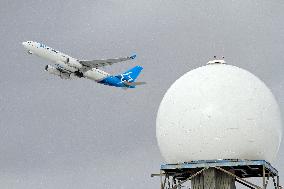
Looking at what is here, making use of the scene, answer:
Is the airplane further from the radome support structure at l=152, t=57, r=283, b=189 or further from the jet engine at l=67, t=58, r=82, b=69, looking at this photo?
the radome support structure at l=152, t=57, r=283, b=189

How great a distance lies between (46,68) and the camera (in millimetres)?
104062

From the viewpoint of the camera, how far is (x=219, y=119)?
39.6 metres

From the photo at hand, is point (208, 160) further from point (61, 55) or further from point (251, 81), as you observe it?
point (61, 55)

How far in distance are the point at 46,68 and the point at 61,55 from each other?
3.73 metres

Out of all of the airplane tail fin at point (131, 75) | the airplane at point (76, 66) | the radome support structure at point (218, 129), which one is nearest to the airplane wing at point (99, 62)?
the airplane at point (76, 66)

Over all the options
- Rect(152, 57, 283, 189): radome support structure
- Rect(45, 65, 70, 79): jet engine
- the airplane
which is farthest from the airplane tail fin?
Rect(152, 57, 283, 189): radome support structure

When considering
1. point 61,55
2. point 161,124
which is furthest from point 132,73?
point 161,124

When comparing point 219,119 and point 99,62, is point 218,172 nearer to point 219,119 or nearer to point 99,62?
point 219,119

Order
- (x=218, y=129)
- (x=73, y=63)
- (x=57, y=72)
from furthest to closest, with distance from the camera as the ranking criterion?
(x=57, y=72) < (x=73, y=63) < (x=218, y=129)

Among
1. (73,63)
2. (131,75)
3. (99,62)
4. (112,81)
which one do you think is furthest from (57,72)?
(131,75)

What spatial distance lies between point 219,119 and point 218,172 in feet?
12.8

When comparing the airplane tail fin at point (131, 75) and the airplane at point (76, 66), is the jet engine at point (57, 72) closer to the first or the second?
the airplane at point (76, 66)

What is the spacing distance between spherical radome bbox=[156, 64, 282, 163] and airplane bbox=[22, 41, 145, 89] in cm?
6093

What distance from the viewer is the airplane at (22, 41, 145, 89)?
100812 mm
